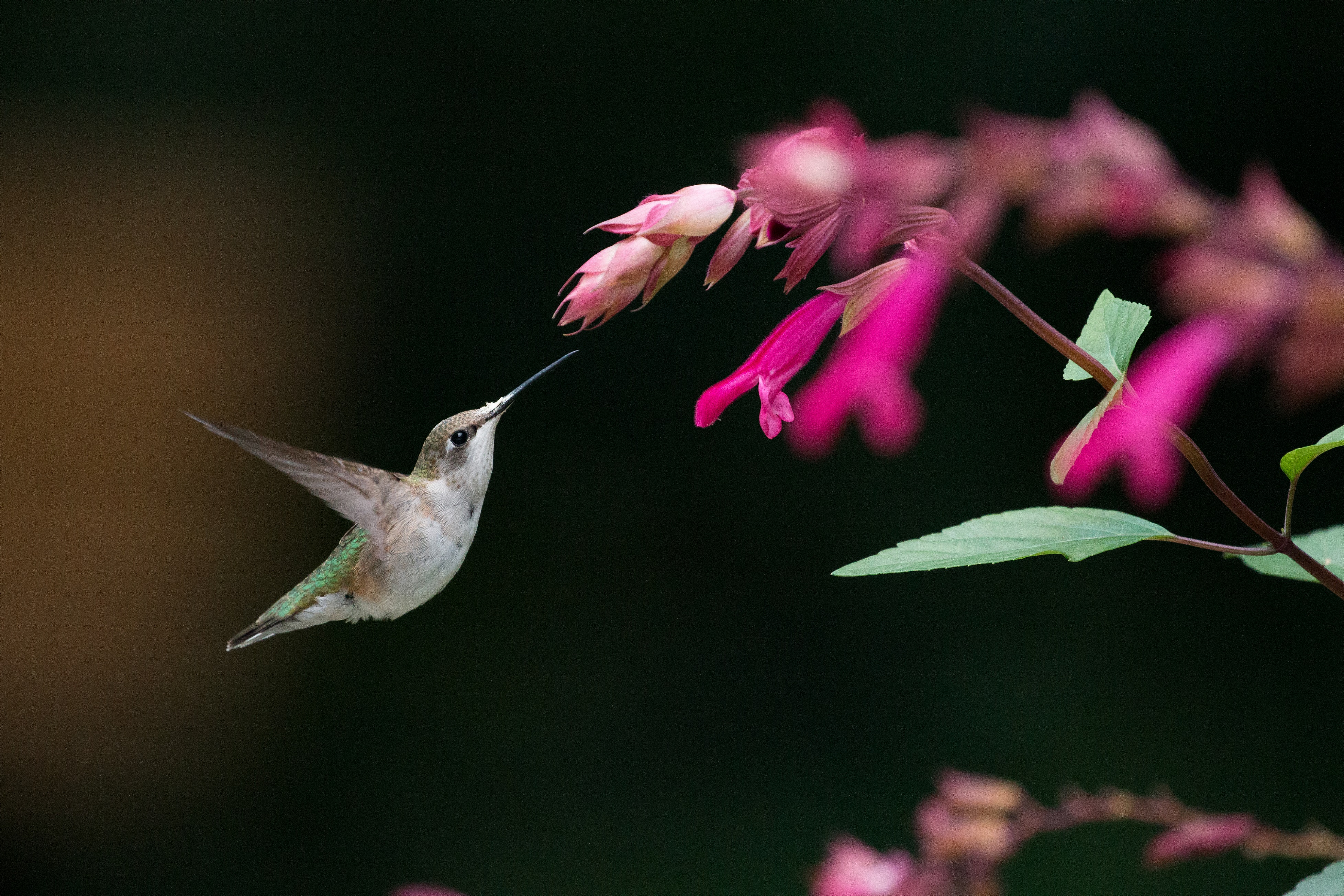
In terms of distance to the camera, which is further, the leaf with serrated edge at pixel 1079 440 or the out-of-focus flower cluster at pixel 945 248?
the leaf with serrated edge at pixel 1079 440

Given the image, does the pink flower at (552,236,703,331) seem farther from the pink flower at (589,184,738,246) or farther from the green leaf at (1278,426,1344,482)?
the green leaf at (1278,426,1344,482)

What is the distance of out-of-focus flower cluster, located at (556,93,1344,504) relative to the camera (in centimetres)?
23

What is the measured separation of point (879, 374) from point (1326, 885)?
268 millimetres

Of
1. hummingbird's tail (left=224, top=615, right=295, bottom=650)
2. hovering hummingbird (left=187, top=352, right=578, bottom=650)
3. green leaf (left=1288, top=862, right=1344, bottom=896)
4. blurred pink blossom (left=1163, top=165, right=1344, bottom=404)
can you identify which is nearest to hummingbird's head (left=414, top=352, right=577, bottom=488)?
hovering hummingbird (left=187, top=352, right=578, bottom=650)

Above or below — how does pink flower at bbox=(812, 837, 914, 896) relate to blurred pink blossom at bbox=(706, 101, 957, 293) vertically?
below

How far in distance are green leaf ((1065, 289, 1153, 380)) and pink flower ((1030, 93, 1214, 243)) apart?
338 mm

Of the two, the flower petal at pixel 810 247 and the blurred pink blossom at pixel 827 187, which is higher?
the blurred pink blossom at pixel 827 187

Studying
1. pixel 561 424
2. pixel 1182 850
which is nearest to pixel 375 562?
pixel 1182 850

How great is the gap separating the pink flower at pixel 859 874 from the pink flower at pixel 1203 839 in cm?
12

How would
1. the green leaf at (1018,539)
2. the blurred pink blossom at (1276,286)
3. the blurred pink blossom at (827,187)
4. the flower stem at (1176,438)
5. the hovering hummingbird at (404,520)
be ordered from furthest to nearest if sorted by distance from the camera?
the hovering hummingbird at (404,520), the green leaf at (1018,539), the flower stem at (1176,438), the blurred pink blossom at (827,187), the blurred pink blossom at (1276,286)

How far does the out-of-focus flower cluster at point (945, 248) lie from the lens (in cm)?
23

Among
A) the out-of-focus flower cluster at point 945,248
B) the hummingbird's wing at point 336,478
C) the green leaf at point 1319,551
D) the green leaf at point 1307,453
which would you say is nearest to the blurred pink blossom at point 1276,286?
the out-of-focus flower cluster at point 945,248

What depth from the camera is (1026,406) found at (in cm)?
280

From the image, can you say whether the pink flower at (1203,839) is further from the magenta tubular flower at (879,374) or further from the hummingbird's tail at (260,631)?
the hummingbird's tail at (260,631)
